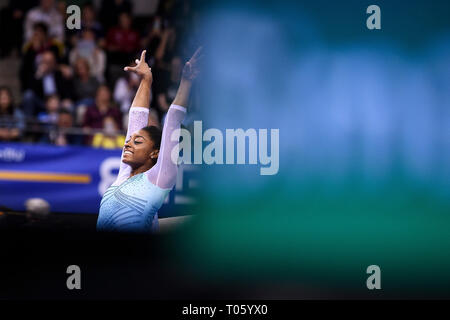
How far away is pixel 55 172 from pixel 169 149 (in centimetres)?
320

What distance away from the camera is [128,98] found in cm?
486

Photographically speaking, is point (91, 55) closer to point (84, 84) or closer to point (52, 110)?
point (84, 84)

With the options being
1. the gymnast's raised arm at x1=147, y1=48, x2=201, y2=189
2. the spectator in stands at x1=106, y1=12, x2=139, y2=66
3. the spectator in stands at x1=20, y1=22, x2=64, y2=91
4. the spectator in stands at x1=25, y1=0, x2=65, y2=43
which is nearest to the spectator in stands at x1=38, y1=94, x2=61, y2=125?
the spectator in stands at x1=20, y1=22, x2=64, y2=91

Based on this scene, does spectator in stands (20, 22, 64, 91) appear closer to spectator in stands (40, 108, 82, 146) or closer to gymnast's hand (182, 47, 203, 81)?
spectator in stands (40, 108, 82, 146)

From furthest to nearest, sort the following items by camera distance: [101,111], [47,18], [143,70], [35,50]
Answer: [47,18], [35,50], [101,111], [143,70]

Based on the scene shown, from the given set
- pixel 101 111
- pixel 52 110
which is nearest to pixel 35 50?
pixel 52 110

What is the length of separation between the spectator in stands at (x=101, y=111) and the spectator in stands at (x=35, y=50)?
2.96 feet

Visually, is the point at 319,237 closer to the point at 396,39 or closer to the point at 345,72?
the point at 345,72

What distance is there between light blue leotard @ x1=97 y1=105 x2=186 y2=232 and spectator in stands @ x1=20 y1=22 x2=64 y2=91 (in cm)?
358

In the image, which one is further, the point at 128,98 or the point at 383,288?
the point at 128,98

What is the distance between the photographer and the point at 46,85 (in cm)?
575

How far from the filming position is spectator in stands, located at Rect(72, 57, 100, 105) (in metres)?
5.32
